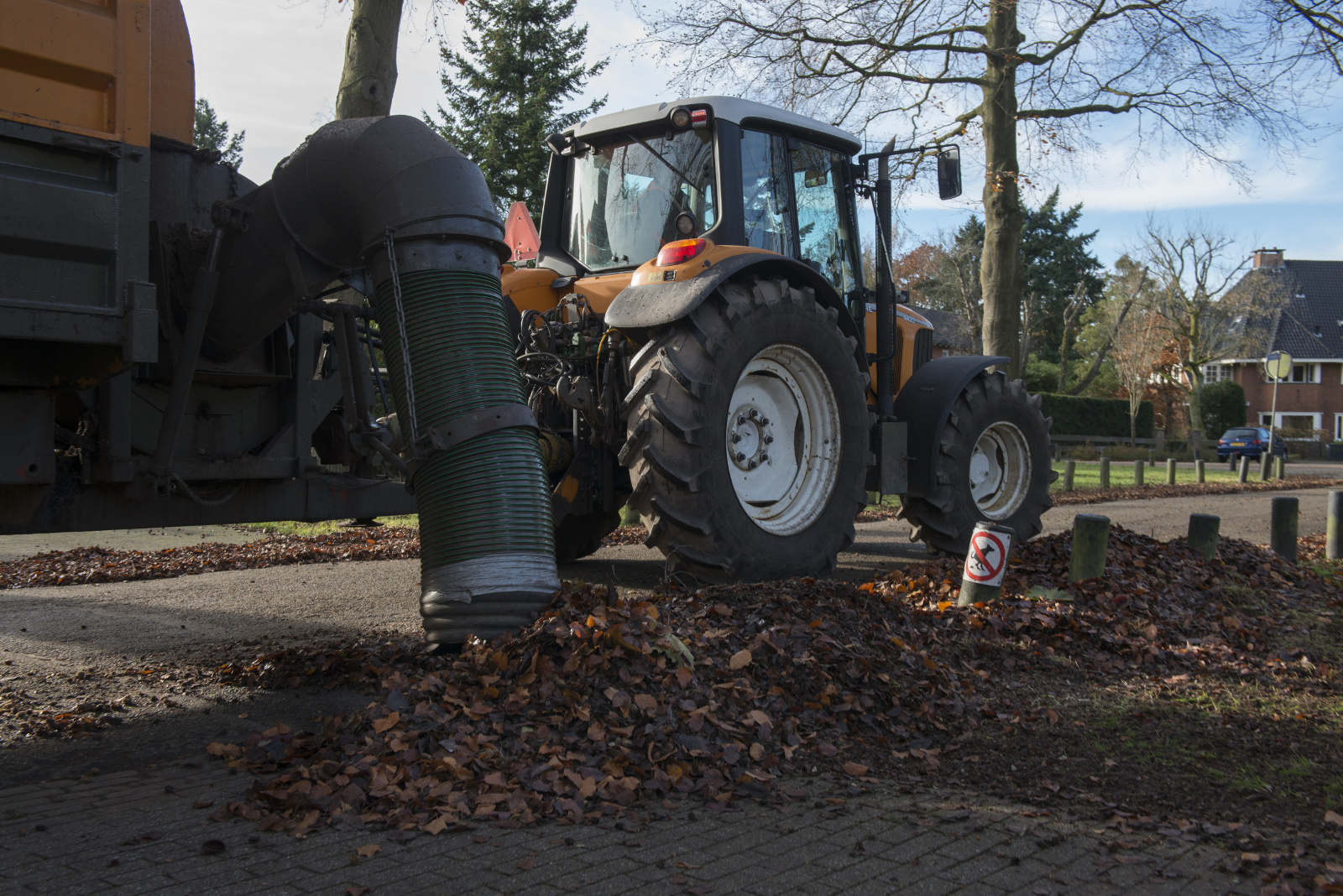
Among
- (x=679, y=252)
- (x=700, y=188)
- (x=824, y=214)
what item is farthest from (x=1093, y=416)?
(x=679, y=252)

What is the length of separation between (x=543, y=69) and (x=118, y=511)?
83.2ft

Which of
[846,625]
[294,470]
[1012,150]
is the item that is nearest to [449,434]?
[294,470]

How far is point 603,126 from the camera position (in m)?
6.69

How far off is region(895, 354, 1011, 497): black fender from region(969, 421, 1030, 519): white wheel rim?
70 centimetres

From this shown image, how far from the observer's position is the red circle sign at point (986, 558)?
5.43m

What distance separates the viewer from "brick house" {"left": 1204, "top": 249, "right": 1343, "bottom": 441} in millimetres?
53719

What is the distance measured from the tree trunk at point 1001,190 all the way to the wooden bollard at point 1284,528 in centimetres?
660

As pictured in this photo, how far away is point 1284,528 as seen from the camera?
784 centimetres

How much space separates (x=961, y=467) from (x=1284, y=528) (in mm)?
2658

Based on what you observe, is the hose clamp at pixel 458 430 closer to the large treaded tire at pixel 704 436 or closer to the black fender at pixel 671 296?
the large treaded tire at pixel 704 436

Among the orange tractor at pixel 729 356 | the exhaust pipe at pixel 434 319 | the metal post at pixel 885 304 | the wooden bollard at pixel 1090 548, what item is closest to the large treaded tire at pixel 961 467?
the orange tractor at pixel 729 356

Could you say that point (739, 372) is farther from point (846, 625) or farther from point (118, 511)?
point (118, 511)

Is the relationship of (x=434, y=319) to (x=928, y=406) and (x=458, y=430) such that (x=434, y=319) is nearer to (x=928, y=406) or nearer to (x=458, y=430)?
(x=458, y=430)

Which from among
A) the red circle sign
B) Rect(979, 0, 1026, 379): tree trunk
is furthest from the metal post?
Rect(979, 0, 1026, 379): tree trunk
